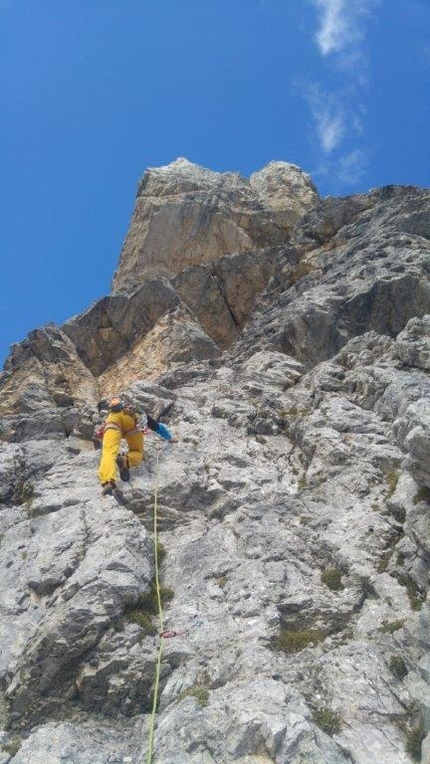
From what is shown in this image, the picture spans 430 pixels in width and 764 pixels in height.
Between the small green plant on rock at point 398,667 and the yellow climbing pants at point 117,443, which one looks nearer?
the small green plant on rock at point 398,667

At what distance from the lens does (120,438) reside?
1878cm

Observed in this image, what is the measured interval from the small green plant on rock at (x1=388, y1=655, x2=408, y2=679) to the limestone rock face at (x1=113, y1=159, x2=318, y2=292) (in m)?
36.9

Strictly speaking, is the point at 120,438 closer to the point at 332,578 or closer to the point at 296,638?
the point at 332,578

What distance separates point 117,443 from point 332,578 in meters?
7.62

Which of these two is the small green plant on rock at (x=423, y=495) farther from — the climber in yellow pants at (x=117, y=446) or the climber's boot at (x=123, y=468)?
the climber's boot at (x=123, y=468)

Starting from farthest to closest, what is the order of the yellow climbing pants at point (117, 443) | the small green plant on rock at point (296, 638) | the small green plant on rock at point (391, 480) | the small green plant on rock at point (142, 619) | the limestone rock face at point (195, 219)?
the limestone rock face at point (195, 219) < the yellow climbing pants at point (117, 443) < the small green plant on rock at point (391, 480) < the small green plant on rock at point (142, 619) < the small green plant on rock at point (296, 638)

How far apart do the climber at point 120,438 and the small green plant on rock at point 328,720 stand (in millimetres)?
8317

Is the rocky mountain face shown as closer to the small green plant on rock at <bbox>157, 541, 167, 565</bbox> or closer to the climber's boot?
the small green plant on rock at <bbox>157, 541, 167, 565</bbox>

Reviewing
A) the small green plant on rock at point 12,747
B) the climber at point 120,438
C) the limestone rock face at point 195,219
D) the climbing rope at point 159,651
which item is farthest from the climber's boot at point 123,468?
the limestone rock face at point 195,219

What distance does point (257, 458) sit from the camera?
1881 centimetres

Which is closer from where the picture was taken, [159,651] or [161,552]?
[159,651]

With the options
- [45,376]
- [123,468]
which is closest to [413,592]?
[123,468]

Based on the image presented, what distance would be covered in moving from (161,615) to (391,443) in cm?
791

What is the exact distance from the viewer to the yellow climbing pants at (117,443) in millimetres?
17312
